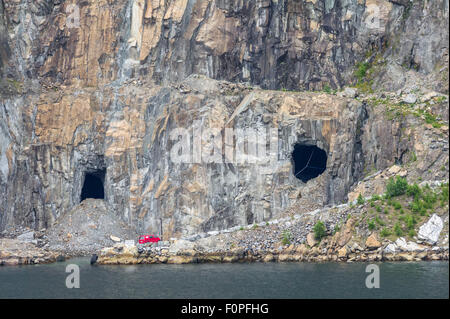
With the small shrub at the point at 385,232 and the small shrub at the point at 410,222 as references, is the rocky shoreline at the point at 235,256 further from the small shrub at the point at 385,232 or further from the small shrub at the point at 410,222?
the small shrub at the point at 410,222

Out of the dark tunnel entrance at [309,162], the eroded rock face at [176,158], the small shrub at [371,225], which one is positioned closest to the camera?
the small shrub at [371,225]

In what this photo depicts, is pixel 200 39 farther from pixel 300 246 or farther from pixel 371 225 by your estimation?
pixel 371 225

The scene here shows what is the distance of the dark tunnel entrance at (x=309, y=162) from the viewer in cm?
8412

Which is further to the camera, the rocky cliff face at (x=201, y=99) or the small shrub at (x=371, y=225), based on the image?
the rocky cliff face at (x=201, y=99)

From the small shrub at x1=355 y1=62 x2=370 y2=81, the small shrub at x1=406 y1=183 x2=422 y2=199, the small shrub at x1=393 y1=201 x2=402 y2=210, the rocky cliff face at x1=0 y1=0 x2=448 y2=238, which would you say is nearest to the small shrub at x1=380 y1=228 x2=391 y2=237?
the small shrub at x1=393 y1=201 x2=402 y2=210

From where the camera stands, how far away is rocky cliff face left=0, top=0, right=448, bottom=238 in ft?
254

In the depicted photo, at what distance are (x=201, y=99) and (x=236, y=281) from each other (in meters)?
34.1

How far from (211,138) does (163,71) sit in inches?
553

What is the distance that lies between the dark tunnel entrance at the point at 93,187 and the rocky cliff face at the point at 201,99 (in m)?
4.01

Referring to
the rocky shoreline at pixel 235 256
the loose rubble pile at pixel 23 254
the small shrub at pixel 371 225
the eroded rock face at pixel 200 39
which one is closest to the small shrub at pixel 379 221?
the small shrub at pixel 371 225

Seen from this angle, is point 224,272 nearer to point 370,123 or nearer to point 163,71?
point 370,123

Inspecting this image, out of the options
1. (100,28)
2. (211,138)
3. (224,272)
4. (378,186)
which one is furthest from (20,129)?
(378,186)
